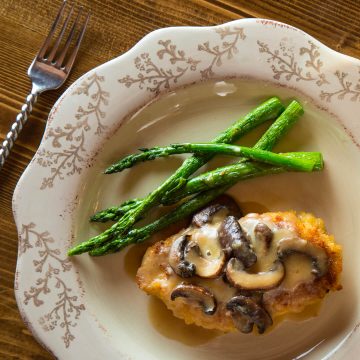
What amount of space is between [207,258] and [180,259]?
0.20m

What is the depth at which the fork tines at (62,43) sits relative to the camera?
4.58 meters

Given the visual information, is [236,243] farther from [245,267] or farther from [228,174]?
[228,174]

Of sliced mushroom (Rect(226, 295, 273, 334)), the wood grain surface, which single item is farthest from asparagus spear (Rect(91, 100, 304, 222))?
sliced mushroom (Rect(226, 295, 273, 334))

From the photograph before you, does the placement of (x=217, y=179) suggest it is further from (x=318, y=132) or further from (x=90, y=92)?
(x=90, y=92)

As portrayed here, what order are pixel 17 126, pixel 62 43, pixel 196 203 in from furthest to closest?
pixel 62 43 < pixel 17 126 < pixel 196 203

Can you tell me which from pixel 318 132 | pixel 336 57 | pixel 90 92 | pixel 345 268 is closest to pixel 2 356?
pixel 90 92

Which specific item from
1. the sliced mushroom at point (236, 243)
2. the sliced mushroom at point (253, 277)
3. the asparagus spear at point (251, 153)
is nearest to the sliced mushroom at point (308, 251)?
the sliced mushroom at point (253, 277)

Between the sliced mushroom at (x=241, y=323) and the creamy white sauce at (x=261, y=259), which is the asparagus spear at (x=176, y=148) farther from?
the sliced mushroom at (x=241, y=323)

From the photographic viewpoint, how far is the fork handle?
4555mm

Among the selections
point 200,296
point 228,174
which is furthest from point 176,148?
point 200,296

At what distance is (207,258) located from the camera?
4031 mm

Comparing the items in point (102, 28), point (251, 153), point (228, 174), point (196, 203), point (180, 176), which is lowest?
point (196, 203)

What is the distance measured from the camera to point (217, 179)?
430 cm

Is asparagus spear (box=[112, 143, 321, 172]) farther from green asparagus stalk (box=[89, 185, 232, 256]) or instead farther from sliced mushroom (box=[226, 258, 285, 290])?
sliced mushroom (box=[226, 258, 285, 290])
